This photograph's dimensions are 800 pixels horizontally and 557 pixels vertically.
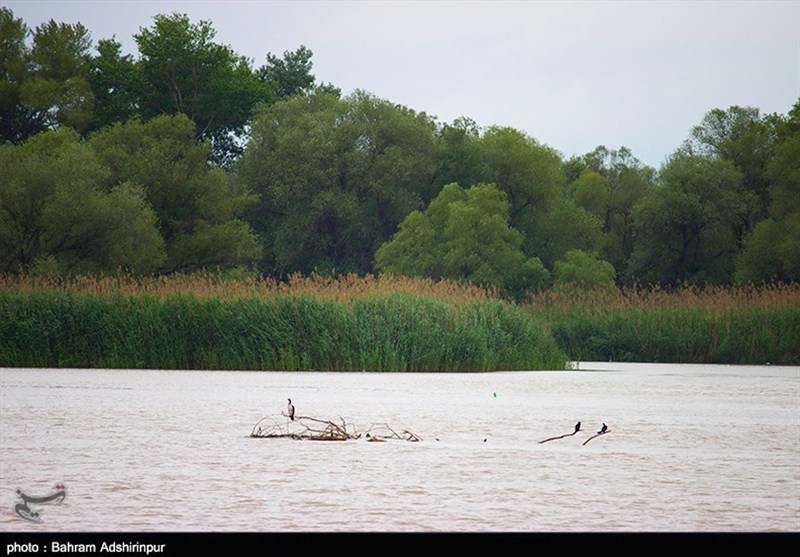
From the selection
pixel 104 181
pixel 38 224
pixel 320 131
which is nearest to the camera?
pixel 38 224

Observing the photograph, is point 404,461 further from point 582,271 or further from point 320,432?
point 582,271

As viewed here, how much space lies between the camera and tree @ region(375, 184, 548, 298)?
56.0 m

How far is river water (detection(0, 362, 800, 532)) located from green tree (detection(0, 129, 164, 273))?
27084 millimetres

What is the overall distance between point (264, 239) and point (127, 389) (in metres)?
44.7

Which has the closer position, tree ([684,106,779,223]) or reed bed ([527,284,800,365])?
reed bed ([527,284,800,365])

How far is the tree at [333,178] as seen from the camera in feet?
210

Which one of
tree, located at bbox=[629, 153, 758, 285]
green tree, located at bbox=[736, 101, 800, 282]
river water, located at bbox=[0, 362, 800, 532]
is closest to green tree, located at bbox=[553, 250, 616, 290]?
tree, located at bbox=[629, 153, 758, 285]

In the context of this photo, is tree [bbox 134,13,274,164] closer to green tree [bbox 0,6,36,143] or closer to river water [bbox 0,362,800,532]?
green tree [bbox 0,6,36,143]

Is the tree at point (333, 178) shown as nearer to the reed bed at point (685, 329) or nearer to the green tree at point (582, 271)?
the green tree at point (582, 271)

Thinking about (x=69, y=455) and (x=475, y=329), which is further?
(x=475, y=329)

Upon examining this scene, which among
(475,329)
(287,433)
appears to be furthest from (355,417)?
(475,329)

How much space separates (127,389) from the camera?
21062 mm
